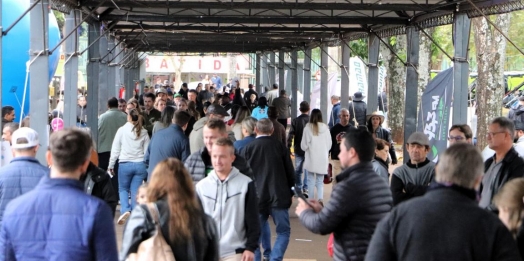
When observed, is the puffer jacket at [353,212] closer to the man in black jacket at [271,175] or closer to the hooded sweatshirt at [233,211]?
the hooded sweatshirt at [233,211]

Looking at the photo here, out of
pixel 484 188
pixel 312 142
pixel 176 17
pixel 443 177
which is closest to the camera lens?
pixel 443 177

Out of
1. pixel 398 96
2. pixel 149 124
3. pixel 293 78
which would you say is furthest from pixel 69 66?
pixel 293 78

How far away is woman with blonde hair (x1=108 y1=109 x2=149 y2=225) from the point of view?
12.1 m

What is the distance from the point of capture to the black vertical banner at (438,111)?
1380 cm

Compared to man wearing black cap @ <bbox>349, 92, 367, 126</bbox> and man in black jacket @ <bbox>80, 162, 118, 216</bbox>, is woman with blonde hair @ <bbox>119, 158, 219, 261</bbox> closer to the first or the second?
man in black jacket @ <bbox>80, 162, 118, 216</bbox>

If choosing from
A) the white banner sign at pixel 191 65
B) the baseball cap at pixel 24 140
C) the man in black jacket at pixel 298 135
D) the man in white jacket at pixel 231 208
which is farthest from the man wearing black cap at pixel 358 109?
the white banner sign at pixel 191 65

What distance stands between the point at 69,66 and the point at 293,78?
62.0 ft

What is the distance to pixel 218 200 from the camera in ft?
20.4

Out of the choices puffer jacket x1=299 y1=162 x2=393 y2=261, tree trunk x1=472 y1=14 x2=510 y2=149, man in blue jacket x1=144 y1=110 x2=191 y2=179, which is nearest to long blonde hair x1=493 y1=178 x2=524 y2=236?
puffer jacket x1=299 y1=162 x2=393 y2=261

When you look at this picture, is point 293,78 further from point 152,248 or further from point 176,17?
point 152,248

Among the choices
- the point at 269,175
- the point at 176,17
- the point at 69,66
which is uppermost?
the point at 176,17

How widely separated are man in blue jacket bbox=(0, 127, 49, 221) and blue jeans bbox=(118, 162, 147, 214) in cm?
599

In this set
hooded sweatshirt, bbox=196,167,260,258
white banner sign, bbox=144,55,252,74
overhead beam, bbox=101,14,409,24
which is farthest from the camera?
white banner sign, bbox=144,55,252,74

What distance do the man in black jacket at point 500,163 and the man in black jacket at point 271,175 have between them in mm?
2508
